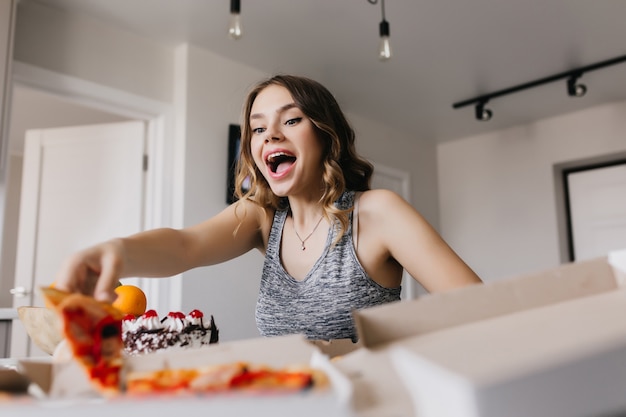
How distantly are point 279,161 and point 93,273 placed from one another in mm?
700

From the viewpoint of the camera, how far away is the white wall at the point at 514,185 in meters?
4.35

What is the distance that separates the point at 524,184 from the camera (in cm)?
468

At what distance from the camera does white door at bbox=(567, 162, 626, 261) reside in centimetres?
432

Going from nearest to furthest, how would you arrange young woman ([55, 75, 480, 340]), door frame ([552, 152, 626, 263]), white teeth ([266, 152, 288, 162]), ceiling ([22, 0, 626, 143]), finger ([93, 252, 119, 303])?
finger ([93, 252, 119, 303]), young woman ([55, 75, 480, 340]), white teeth ([266, 152, 288, 162]), ceiling ([22, 0, 626, 143]), door frame ([552, 152, 626, 263])

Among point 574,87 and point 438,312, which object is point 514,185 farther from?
point 438,312

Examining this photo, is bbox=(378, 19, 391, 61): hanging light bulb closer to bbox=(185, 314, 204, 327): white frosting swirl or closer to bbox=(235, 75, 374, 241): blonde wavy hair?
bbox=(235, 75, 374, 241): blonde wavy hair

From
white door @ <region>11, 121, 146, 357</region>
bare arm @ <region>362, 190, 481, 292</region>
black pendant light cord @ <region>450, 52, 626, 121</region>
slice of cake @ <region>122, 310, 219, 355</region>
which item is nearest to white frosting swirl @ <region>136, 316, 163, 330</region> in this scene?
slice of cake @ <region>122, 310, 219, 355</region>

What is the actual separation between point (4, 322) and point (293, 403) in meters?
2.64

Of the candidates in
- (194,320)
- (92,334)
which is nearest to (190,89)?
(194,320)

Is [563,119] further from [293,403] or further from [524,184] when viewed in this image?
[293,403]

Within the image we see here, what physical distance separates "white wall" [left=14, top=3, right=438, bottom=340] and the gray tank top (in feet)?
6.12

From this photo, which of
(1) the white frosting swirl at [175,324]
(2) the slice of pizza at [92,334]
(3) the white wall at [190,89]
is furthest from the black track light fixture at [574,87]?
(2) the slice of pizza at [92,334]

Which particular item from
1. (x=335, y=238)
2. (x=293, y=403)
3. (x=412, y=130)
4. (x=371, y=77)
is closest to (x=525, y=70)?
(x=371, y=77)

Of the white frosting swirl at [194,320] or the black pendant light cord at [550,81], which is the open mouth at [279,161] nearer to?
the white frosting swirl at [194,320]
